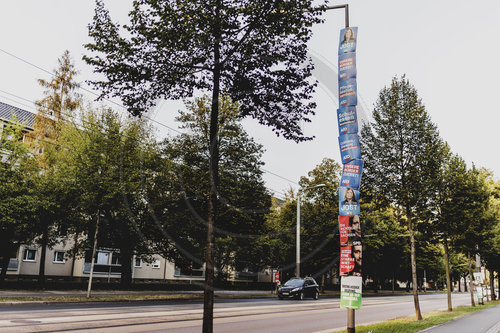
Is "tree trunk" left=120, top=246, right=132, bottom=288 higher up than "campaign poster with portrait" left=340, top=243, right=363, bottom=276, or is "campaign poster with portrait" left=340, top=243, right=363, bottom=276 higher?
"campaign poster with portrait" left=340, top=243, right=363, bottom=276

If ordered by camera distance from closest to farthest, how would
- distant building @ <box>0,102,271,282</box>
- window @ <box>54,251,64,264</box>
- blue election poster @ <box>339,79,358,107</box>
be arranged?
blue election poster @ <box>339,79,358,107</box>
distant building @ <box>0,102,271,282</box>
window @ <box>54,251,64,264</box>

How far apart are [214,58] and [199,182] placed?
16963mm

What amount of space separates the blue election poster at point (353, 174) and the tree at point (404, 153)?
32.6 feet

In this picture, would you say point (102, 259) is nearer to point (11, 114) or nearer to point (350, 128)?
point (11, 114)

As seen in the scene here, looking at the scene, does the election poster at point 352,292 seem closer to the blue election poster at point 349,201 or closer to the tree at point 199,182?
the blue election poster at point 349,201

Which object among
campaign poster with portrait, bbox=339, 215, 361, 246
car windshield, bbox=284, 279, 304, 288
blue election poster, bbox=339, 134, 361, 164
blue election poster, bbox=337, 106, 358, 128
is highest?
blue election poster, bbox=337, 106, 358, 128

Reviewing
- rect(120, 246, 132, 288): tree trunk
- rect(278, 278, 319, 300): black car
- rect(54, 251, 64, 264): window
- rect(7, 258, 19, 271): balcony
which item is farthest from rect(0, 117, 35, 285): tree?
rect(278, 278, 319, 300): black car

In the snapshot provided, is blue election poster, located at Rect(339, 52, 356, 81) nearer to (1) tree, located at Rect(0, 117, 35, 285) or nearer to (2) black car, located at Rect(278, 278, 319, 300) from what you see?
(1) tree, located at Rect(0, 117, 35, 285)

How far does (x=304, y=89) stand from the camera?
301 inches

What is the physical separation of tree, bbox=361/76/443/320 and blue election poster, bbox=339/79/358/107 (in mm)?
9679

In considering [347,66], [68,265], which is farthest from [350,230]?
[68,265]

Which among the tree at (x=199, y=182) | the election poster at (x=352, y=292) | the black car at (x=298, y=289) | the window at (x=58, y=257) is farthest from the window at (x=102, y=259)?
the election poster at (x=352, y=292)

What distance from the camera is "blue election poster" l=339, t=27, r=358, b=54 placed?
22.5 feet

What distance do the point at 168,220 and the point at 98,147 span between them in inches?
274
